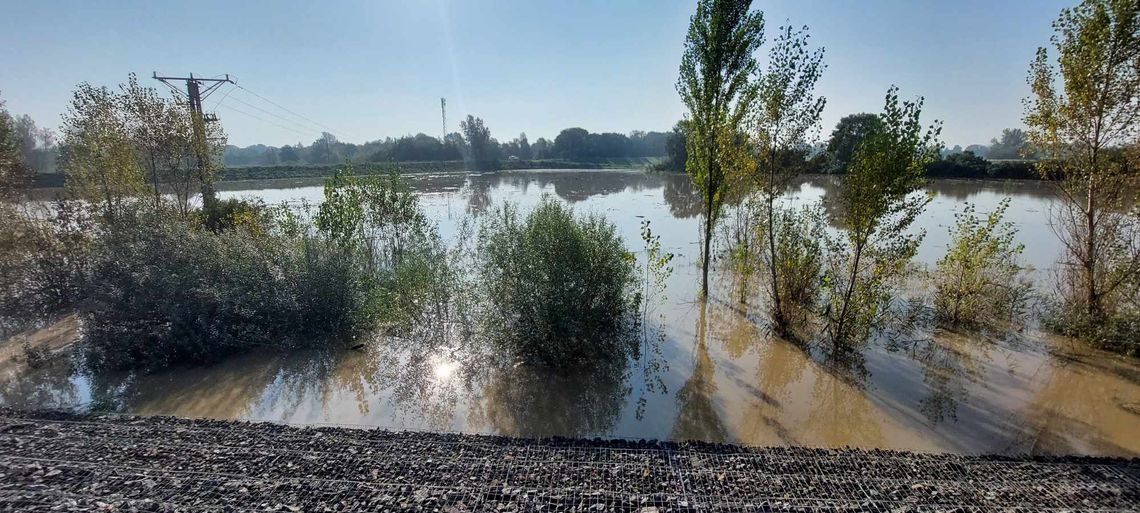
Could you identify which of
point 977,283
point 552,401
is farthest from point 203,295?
point 977,283

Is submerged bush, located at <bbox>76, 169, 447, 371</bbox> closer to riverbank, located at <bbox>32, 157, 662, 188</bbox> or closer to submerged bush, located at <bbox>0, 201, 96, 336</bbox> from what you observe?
submerged bush, located at <bbox>0, 201, 96, 336</bbox>

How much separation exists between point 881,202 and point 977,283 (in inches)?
163

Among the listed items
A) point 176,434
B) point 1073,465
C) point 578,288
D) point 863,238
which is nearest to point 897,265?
point 863,238

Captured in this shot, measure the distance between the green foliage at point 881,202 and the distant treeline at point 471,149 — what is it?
5662cm

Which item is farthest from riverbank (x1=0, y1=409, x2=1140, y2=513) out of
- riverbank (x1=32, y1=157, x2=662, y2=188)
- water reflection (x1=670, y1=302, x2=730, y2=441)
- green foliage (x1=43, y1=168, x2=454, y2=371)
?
riverbank (x1=32, y1=157, x2=662, y2=188)

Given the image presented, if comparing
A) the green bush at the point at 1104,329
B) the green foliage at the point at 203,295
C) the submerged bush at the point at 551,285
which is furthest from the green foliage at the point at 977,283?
the green foliage at the point at 203,295

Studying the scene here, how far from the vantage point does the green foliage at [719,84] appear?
8.98m

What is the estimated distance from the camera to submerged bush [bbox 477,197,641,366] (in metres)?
7.31

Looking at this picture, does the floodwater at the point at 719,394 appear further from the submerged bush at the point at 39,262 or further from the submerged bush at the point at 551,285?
the submerged bush at the point at 39,262

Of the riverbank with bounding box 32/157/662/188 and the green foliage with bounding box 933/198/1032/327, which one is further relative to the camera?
the riverbank with bounding box 32/157/662/188

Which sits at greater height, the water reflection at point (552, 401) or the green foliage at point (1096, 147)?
the green foliage at point (1096, 147)

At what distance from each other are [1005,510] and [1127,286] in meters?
7.22

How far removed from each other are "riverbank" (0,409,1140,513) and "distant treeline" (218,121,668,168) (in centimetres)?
5633

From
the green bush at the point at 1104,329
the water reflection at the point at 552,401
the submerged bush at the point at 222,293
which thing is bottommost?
the water reflection at the point at 552,401
